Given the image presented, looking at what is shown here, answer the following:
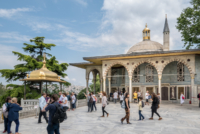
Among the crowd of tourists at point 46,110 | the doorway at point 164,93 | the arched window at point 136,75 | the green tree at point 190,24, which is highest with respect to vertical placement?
the green tree at point 190,24

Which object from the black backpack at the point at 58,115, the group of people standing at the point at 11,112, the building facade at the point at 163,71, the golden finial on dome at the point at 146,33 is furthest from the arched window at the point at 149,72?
the black backpack at the point at 58,115

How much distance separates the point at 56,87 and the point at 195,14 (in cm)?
1697

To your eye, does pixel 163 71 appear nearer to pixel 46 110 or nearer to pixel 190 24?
pixel 190 24

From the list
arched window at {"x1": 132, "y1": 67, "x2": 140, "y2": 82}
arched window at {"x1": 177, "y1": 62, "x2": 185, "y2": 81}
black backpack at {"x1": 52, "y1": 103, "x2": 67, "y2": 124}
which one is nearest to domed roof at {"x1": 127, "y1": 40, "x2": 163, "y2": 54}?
arched window at {"x1": 132, "y1": 67, "x2": 140, "y2": 82}

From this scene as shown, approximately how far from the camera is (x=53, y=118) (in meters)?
4.62

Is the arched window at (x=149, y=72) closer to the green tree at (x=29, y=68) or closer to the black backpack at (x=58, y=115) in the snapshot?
the green tree at (x=29, y=68)

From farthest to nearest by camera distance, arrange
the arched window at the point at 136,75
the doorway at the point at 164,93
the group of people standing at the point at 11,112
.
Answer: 1. the arched window at the point at 136,75
2. the doorway at the point at 164,93
3. the group of people standing at the point at 11,112

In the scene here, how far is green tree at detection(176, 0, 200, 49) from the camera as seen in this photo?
49.1 feet

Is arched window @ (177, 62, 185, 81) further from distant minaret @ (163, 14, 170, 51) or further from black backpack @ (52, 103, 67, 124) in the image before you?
black backpack @ (52, 103, 67, 124)

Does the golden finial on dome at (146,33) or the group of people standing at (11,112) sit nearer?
the group of people standing at (11,112)

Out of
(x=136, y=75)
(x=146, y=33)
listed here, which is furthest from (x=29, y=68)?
(x=146, y=33)

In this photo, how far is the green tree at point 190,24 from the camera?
15.0 m

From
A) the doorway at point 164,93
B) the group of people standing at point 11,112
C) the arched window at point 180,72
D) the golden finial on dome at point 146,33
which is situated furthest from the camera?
the golden finial on dome at point 146,33

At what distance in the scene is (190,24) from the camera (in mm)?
15461
